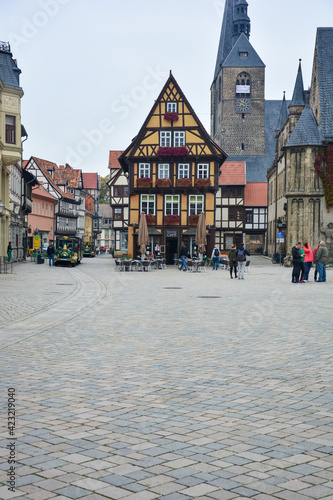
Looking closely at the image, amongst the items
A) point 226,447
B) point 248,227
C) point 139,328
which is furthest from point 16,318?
point 248,227

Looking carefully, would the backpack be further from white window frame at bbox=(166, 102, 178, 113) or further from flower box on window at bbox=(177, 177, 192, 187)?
white window frame at bbox=(166, 102, 178, 113)

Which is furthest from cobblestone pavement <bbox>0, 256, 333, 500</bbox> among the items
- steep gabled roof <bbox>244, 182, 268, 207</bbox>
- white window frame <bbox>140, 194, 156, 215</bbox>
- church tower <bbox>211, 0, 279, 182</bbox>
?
church tower <bbox>211, 0, 279, 182</bbox>

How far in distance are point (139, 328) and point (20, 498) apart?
7.29 meters

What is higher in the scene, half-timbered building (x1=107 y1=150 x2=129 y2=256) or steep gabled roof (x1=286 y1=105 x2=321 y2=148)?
steep gabled roof (x1=286 y1=105 x2=321 y2=148)

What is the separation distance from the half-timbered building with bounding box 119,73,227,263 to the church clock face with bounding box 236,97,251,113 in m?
49.1

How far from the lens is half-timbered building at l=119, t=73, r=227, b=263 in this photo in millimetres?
44469

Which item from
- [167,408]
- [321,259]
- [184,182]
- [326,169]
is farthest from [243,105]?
[167,408]

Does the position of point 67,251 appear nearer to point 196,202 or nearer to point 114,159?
point 196,202

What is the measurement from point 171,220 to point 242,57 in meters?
55.7

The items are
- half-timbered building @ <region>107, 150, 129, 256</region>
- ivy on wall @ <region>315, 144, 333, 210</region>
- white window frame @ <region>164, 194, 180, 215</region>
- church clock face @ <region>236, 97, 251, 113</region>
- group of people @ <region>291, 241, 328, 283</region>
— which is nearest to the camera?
group of people @ <region>291, 241, 328, 283</region>

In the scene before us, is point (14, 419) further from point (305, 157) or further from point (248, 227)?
point (248, 227)

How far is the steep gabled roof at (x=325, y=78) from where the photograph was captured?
4703cm

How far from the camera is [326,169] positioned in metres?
46.4

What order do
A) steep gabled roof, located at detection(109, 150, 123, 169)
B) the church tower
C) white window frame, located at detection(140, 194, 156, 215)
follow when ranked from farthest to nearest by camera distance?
the church tower, steep gabled roof, located at detection(109, 150, 123, 169), white window frame, located at detection(140, 194, 156, 215)
